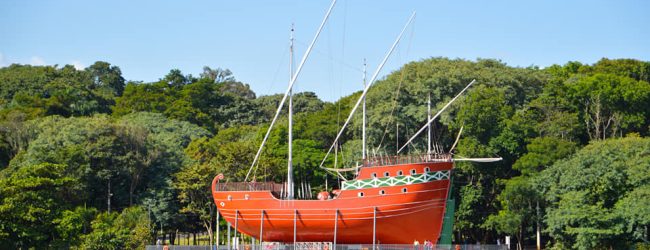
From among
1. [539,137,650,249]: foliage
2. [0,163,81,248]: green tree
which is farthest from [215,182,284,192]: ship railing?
[539,137,650,249]: foliage

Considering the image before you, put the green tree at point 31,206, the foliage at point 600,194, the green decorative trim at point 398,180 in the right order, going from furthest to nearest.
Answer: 1. the foliage at point 600,194
2. the green tree at point 31,206
3. the green decorative trim at point 398,180

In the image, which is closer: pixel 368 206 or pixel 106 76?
pixel 368 206

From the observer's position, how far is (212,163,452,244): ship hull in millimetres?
43000

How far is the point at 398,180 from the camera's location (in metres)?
43.0

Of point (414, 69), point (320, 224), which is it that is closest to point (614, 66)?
point (414, 69)

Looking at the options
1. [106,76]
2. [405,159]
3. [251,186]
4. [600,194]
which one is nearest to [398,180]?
[405,159]

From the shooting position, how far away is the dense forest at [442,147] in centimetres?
4819

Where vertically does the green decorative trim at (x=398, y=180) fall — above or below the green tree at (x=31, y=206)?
above

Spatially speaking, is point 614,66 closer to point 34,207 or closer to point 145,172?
point 145,172

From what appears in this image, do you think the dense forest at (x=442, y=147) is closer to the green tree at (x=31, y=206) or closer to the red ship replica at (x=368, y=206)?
the green tree at (x=31, y=206)

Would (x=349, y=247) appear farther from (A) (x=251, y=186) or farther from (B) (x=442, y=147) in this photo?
(B) (x=442, y=147)

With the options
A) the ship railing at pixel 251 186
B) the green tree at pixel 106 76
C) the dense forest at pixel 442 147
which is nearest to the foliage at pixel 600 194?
the dense forest at pixel 442 147

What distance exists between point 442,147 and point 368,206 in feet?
45.3

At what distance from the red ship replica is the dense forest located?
582 centimetres
